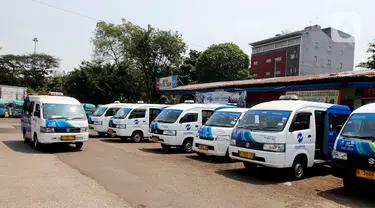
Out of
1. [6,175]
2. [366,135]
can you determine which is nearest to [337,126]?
[366,135]

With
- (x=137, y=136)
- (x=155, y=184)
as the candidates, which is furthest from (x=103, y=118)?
(x=155, y=184)

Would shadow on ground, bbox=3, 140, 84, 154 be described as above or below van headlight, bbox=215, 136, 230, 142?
below

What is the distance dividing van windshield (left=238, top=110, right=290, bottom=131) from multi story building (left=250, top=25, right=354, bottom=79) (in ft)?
155

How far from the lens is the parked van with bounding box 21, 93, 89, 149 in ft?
36.8

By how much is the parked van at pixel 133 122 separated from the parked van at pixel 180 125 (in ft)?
8.97

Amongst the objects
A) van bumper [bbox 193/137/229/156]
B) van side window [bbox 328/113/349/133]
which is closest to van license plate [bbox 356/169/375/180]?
van side window [bbox 328/113/349/133]

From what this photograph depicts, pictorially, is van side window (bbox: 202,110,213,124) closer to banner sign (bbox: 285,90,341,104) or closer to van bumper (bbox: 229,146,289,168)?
banner sign (bbox: 285,90,341,104)

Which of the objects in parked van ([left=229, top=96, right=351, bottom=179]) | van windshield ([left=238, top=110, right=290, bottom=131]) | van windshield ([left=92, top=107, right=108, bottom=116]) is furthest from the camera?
van windshield ([left=92, top=107, right=108, bottom=116])

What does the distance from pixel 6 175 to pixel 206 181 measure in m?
4.79

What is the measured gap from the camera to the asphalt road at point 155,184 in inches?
235

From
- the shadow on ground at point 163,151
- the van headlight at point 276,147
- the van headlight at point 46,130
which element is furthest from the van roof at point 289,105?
the van headlight at point 46,130

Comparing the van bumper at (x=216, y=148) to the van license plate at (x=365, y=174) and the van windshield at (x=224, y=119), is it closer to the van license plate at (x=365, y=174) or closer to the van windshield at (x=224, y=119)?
the van windshield at (x=224, y=119)

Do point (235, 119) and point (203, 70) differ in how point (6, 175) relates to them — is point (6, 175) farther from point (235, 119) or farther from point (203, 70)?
point (203, 70)

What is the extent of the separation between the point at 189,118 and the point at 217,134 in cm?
260
